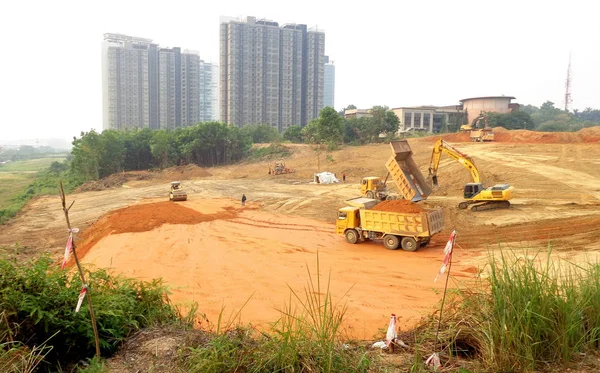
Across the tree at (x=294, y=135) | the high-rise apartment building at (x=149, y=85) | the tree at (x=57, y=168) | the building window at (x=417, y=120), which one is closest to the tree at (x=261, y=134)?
the tree at (x=294, y=135)

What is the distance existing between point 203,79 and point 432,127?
76448mm

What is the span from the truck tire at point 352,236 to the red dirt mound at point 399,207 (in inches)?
51.6

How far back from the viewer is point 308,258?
15656mm

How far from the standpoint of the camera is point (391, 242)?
16.4m

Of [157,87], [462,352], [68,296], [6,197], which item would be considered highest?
[157,87]

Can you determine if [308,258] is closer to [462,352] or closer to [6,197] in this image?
[462,352]

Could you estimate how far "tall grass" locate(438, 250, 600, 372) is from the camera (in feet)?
14.0

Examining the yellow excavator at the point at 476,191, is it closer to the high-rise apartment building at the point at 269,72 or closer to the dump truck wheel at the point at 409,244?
the dump truck wheel at the point at 409,244

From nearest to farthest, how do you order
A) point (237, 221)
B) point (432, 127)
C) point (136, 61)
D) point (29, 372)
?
point (29, 372) → point (237, 221) → point (432, 127) → point (136, 61)

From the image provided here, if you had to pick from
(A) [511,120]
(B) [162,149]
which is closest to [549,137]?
(A) [511,120]

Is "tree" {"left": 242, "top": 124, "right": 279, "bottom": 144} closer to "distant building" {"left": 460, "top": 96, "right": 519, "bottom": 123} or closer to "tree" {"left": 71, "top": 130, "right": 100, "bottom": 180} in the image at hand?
"tree" {"left": 71, "top": 130, "right": 100, "bottom": 180}

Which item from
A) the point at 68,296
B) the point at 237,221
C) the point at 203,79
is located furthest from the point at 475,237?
the point at 203,79

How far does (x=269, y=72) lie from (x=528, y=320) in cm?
9121

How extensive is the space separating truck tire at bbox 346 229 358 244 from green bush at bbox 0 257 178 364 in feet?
40.6
